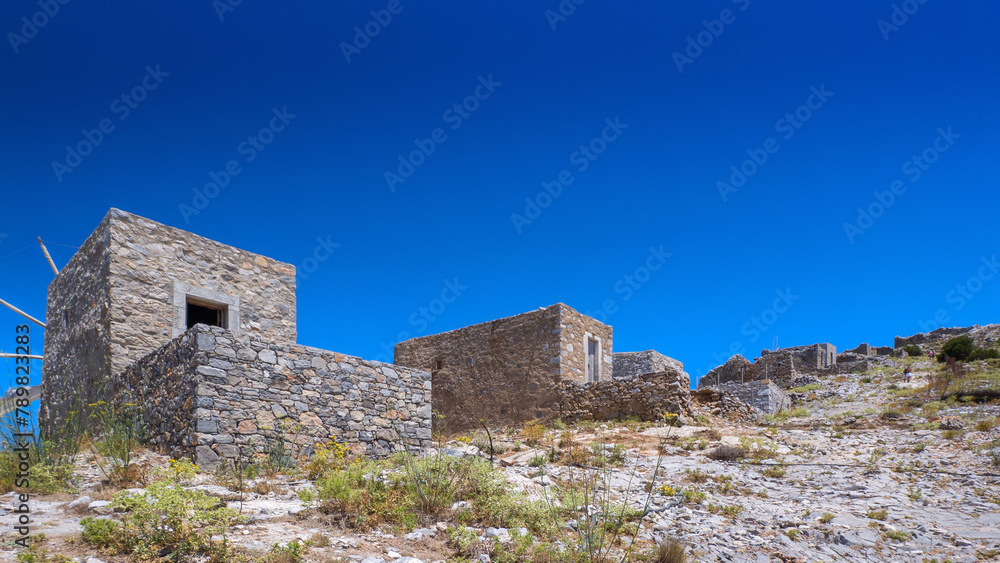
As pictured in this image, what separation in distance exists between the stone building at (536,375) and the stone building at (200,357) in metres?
4.49

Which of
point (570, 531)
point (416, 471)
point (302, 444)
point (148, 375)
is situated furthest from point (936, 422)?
point (148, 375)

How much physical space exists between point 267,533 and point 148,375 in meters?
5.67

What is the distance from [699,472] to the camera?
29.1 ft

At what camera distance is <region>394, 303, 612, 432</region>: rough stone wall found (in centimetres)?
1597

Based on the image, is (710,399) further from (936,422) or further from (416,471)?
(416,471)

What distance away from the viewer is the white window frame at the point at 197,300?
12055 millimetres

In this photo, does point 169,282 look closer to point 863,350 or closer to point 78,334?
point 78,334

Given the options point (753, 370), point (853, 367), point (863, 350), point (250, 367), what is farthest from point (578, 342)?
point (863, 350)

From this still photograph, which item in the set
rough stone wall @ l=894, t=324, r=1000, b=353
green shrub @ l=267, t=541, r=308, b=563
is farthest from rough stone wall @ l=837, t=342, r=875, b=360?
green shrub @ l=267, t=541, r=308, b=563

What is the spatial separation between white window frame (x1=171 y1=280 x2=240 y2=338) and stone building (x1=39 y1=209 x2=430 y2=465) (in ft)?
0.07

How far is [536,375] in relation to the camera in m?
16.1

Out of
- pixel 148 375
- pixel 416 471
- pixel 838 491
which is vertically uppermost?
pixel 148 375

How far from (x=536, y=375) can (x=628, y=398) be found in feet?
8.56

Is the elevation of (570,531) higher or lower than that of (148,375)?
lower
